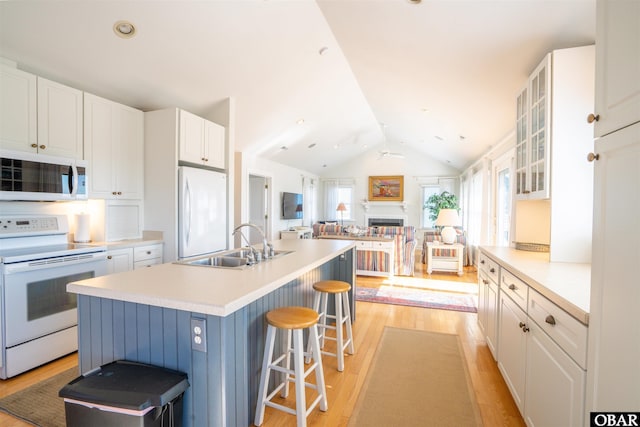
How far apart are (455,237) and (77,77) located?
19.7 feet

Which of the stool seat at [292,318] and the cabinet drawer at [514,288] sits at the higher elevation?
the cabinet drawer at [514,288]

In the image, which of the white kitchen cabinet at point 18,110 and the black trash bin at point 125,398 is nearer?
the black trash bin at point 125,398

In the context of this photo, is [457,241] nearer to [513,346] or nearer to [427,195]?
[427,195]

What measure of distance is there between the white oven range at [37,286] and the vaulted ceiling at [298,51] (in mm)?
1411

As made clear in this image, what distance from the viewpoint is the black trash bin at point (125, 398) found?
1207 millimetres

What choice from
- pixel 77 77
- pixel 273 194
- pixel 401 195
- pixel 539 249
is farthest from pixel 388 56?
pixel 401 195

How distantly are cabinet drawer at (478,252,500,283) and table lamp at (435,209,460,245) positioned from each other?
8.72ft

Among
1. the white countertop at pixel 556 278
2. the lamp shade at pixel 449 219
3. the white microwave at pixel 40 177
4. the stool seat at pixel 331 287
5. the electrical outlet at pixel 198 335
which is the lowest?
the stool seat at pixel 331 287

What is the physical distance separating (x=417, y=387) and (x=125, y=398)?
1861 millimetres

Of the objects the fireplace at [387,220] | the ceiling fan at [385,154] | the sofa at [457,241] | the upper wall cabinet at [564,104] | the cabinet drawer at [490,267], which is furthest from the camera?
the fireplace at [387,220]

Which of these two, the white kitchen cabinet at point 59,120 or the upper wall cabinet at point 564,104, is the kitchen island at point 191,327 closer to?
the white kitchen cabinet at point 59,120

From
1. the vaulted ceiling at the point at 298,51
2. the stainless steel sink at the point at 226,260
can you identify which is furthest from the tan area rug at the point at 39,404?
the vaulted ceiling at the point at 298,51

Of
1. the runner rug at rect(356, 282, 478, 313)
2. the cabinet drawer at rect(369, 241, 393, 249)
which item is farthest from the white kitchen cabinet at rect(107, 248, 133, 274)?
the cabinet drawer at rect(369, 241, 393, 249)

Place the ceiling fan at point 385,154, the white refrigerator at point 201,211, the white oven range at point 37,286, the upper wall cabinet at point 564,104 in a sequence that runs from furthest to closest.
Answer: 1. the ceiling fan at point 385,154
2. the white refrigerator at point 201,211
3. the white oven range at point 37,286
4. the upper wall cabinet at point 564,104
